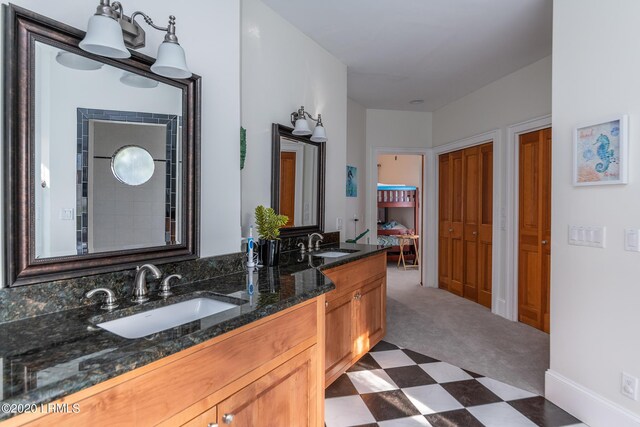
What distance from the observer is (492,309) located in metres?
4.07

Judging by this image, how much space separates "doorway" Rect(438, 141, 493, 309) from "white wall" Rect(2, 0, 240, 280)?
10.8ft

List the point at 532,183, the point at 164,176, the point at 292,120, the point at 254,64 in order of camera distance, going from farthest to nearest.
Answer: the point at 532,183, the point at 292,120, the point at 254,64, the point at 164,176

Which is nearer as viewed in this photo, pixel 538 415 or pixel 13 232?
pixel 13 232

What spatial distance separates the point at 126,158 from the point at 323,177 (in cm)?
186

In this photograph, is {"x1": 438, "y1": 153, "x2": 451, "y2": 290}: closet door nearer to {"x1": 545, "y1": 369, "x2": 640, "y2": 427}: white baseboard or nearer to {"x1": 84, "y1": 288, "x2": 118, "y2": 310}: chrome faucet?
{"x1": 545, "y1": 369, "x2": 640, "y2": 427}: white baseboard

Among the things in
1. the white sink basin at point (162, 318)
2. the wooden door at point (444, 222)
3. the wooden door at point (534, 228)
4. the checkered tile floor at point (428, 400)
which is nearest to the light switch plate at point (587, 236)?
the checkered tile floor at point (428, 400)

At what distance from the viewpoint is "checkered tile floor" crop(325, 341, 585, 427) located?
2.02m

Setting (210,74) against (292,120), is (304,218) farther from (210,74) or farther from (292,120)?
(210,74)

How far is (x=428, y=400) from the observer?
2.24 metres

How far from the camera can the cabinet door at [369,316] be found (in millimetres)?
2676

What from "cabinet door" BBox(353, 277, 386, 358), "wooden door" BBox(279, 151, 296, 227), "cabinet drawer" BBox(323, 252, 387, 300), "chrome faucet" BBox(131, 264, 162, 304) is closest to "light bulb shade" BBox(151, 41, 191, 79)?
"chrome faucet" BBox(131, 264, 162, 304)

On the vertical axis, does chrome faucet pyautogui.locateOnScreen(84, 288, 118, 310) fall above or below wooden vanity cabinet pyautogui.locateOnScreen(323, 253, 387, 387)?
above

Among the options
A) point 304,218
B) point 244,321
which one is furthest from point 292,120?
point 244,321

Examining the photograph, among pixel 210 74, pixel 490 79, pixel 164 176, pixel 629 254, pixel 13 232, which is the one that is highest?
pixel 490 79
